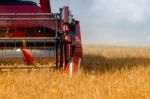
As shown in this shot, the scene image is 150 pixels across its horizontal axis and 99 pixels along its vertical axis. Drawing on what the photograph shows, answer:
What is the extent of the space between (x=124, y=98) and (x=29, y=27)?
3491 mm

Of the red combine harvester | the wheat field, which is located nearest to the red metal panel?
the red combine harvester

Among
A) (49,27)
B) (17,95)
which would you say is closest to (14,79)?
(17,95)

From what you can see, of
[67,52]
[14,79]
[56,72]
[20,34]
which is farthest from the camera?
[20,34]

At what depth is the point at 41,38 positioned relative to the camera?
22.9 feet

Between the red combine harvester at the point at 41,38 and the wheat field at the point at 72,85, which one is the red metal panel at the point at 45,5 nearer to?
the red combine harvester at the point at 41,38

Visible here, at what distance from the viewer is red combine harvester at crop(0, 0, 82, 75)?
702 centimetres

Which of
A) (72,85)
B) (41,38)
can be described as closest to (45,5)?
(41,38)

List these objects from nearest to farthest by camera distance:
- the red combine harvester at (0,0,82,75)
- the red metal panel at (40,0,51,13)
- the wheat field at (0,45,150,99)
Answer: the wheat field at (0,45,150,99) < the red combine harvester at (0,0,82,75) < the red metal panel at (40,0,51,13)

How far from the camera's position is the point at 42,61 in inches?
280

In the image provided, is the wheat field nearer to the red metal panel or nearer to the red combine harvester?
the red combine harvester

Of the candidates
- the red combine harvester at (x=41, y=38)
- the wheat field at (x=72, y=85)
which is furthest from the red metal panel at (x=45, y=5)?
the wheat field at (x=72, y=85)

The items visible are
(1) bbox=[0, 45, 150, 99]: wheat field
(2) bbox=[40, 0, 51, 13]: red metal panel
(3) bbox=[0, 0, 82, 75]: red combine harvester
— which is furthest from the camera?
(2) bbox=[40, 0, 51, 13]: red metal panel

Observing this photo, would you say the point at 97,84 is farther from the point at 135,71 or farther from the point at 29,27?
the point at 29,27

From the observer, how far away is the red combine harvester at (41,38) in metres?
7.02
